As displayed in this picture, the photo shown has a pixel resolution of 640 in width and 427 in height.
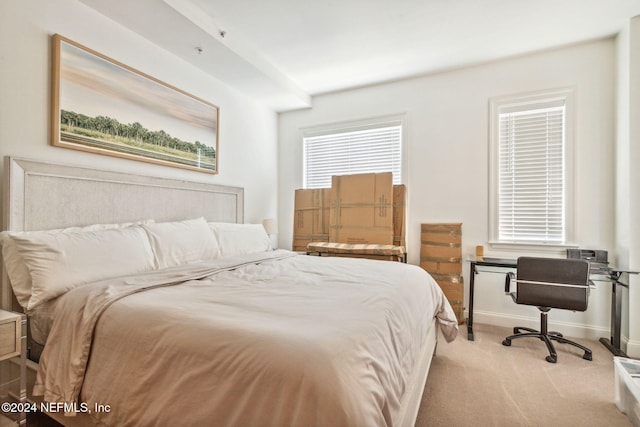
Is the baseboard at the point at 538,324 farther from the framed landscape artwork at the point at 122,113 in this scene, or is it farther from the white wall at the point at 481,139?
the framed landscape artwork at the point at 122,113

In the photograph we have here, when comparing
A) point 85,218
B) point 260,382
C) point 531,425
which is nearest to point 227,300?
point 260,382

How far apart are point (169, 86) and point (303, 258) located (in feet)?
6.80

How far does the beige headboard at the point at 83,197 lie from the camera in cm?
178

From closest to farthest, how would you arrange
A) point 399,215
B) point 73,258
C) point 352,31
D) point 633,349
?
point 73,258, point 633,349, point 352,31, point 399,215

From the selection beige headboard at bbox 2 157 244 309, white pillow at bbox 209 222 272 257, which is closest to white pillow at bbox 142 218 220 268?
white pillow at bbox 209 222 272 257

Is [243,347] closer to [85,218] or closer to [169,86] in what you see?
[85,218]

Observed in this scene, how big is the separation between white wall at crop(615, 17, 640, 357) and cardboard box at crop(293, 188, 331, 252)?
2932mm

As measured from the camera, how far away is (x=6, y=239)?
1.66 meters

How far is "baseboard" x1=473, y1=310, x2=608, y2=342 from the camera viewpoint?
2.89 meters

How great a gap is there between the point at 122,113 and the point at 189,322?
82.3 inches

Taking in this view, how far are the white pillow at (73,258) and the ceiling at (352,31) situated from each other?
68.2 inches

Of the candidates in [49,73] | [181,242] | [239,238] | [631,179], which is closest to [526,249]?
[631,179]

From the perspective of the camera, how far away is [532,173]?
317 cm

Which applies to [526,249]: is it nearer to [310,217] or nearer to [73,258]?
[310,217]
